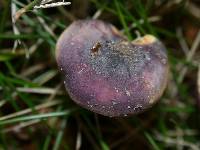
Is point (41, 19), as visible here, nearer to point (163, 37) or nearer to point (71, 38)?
point (71, 38)

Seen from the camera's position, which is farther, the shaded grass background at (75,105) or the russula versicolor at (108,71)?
the shaded grass background at (75,105)

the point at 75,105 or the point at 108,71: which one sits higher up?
the point at 108,71

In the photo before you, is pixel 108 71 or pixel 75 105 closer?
pixel 108 71

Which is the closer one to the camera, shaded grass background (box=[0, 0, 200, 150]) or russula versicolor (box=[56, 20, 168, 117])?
russula versicolor (box=[56, 20, 168, 117])

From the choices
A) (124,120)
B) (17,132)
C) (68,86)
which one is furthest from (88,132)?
(68,86)
